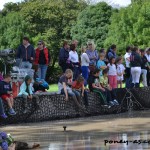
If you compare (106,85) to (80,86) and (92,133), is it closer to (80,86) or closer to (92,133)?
(80,86)

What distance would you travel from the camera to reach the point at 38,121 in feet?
51.0

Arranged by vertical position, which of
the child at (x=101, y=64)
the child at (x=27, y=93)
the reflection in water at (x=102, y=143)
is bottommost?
the reflection in water at (x=102, y=143)

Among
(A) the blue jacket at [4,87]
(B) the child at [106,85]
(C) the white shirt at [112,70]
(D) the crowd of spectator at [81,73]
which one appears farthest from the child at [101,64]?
(A) the blue jacket at [4,87]

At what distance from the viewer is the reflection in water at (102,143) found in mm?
10281

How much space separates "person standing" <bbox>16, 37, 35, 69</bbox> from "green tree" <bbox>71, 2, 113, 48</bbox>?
47.3 m

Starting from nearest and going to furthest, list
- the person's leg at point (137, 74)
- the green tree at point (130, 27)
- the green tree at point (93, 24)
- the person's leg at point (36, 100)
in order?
the person's leg at point (36, 100), the person's leg at point (137, 74), the green tree at point (130, 27), the green tree at point (93, 24)

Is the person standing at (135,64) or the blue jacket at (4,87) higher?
the person standing at (135,64)

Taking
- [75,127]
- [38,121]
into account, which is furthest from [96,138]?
[38,121]

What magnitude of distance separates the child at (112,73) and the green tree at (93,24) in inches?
1822

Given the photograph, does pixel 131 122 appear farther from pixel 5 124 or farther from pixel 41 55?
pixel 41 55

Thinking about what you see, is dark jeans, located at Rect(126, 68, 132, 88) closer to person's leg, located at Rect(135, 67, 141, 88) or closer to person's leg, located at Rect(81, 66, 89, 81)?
person's leg, located at Rect(135, 67, 141, 88)

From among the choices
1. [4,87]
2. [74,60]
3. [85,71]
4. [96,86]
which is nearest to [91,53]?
[85,71]

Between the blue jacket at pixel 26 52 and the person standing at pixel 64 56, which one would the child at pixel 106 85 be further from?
the blue jacket at pixel 26 52

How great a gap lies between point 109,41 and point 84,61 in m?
44.0
